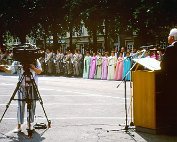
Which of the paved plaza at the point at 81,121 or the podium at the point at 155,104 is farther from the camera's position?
the podium at the point at 155,104

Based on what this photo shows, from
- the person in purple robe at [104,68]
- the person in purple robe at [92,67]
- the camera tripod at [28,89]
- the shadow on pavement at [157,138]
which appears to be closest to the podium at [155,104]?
the shadow on pavement at [157,138]

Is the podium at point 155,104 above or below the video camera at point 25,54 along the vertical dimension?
below

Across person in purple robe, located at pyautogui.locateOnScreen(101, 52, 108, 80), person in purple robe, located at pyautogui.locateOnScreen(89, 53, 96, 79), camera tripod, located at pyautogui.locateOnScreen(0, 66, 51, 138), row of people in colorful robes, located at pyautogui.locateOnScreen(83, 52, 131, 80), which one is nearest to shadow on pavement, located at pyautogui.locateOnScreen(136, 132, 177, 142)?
camera tripod, located at pyautogui.locateOnScreen(0, 66, 51, 138)

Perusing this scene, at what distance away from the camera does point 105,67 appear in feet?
93.5

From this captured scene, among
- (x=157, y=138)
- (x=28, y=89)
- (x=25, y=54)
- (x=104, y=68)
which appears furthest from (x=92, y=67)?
(x=157, y=138)

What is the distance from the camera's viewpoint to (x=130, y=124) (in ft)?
33.2

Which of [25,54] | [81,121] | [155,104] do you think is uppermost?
[25,54]

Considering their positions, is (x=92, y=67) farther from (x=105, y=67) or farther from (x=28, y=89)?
(x=28, y=89)

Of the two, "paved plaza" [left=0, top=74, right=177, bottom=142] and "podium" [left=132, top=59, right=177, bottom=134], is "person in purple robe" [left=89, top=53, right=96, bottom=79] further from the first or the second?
"podium" [left=132, top=59, right=177, bottom=134]

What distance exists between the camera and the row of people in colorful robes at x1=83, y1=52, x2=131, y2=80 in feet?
88.3

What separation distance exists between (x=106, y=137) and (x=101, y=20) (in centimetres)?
3570

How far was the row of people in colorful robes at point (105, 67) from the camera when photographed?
26.9m

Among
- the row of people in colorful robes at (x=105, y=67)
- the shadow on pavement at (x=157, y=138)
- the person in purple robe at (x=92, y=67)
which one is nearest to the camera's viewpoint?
the shadow on pavement at (x=157, y=138)

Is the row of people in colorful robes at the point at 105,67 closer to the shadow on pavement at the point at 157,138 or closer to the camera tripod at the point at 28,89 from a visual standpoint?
the camera tripod at the point at 28,89
